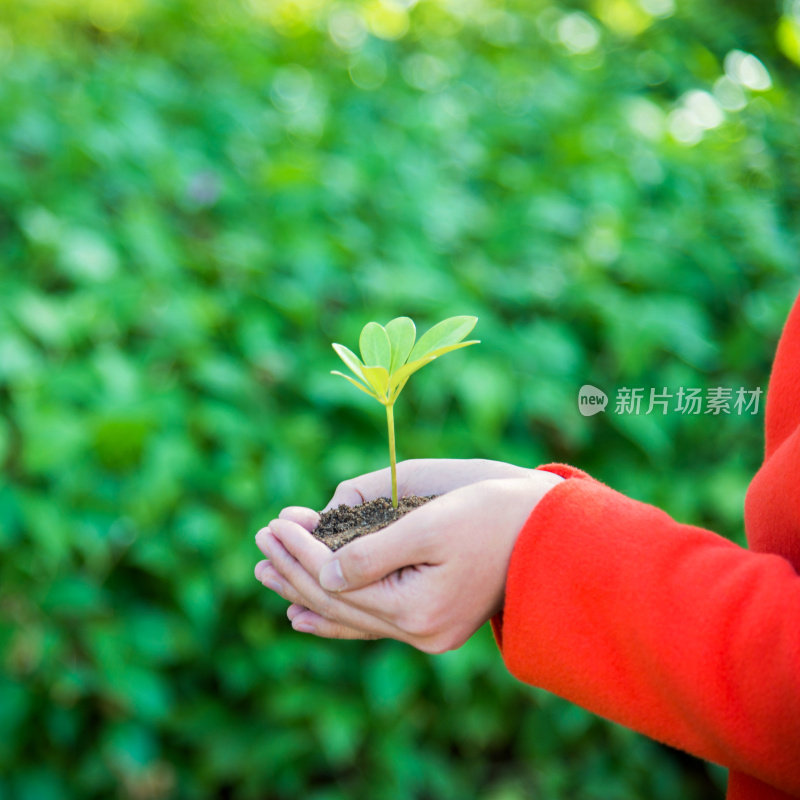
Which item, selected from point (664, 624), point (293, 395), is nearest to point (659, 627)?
point (664, 624)

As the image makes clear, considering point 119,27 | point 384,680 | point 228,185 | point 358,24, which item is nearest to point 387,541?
point 384,680

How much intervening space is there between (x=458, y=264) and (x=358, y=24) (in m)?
1.06

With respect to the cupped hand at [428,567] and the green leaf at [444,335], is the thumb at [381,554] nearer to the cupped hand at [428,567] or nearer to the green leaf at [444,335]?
the cupped hand at [428,567]

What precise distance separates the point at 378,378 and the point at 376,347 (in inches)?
1.4

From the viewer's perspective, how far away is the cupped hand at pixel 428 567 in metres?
0.53

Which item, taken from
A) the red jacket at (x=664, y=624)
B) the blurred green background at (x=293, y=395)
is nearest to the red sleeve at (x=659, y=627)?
the red jacket at (x=664, y=624)

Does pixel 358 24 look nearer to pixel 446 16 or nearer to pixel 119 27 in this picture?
pixel 446 16

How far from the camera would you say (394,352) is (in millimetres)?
577

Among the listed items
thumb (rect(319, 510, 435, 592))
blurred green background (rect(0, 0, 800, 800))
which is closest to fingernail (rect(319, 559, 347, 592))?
thumb (rect(319, 510, 435, 592))

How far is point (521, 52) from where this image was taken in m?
2.19

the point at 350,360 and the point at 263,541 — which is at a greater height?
the point at 350,360

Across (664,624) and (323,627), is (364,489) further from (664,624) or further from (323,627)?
(664,624)

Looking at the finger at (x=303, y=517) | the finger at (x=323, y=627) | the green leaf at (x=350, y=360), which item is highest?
the green leaf at (x=350, y=360)

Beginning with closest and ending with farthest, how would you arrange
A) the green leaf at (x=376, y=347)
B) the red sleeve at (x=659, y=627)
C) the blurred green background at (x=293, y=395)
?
the red sleeve at (x=659, y=627) → the green leaf at (x=376, y=347) → the blurred green background at (x=293, y=395)
